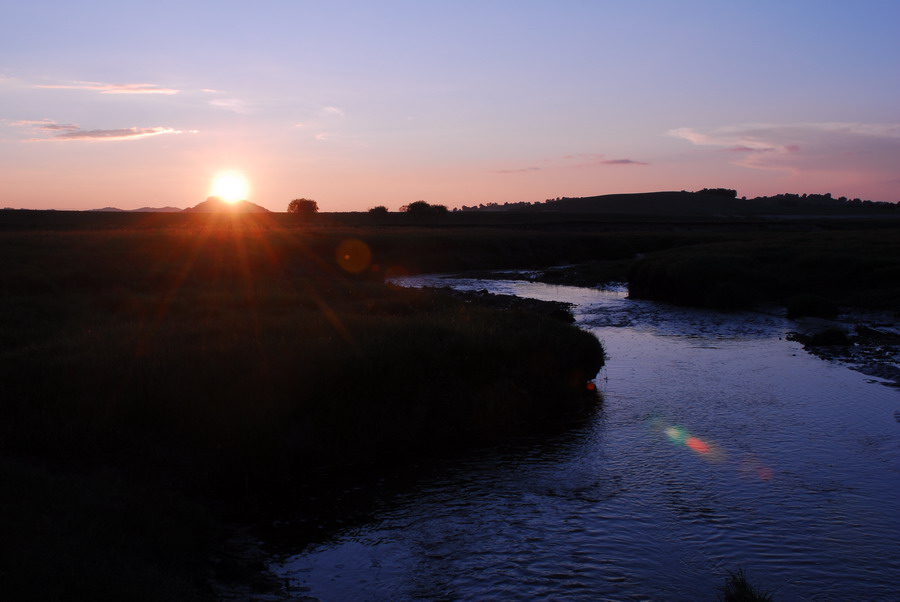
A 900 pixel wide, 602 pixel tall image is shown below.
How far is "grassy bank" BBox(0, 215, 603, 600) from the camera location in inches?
371

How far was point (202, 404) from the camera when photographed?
14.1 metres

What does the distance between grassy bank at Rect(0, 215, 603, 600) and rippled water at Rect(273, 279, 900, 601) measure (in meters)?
1.67

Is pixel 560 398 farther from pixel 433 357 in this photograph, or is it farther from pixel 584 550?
pixel 584 550

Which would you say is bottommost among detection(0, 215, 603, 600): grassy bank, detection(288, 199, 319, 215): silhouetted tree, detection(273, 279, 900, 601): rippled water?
detection(273, 279, 900, 601): rippled water

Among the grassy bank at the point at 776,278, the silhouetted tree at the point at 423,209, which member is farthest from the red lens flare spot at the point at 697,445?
the silhouetted tree at the point at 423,209

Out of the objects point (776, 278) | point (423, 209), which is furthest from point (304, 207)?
point (776, 278)

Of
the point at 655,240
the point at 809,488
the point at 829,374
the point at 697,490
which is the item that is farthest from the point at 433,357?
the point at 655,240

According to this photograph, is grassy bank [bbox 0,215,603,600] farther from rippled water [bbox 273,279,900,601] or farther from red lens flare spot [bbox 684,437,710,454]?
red lens flare spot [bbox 684,437,710,454]

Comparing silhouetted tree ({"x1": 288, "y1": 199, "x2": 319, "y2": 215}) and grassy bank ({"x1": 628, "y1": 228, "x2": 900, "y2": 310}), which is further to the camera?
silhouetted tree ({"x1": 288, "y1": 199, "x2": 319, "y2": 215})

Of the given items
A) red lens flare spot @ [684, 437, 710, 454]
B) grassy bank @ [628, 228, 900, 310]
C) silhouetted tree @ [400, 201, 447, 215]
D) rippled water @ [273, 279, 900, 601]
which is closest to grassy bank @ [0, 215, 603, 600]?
rippled water @ [273, 279, 900, 601]

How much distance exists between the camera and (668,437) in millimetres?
16609

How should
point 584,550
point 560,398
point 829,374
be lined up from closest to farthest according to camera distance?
point 584,550 < point 560,398 < point 829,374

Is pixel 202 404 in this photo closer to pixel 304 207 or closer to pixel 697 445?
pixel 697 445

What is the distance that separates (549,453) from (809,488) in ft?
16.6
